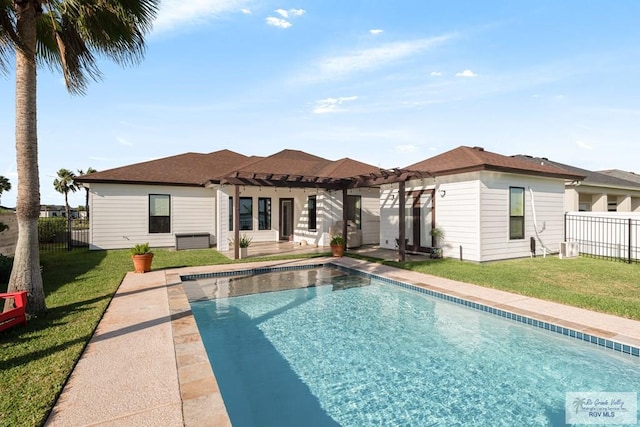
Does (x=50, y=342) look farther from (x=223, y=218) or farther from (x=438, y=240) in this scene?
(x=438, y=240)

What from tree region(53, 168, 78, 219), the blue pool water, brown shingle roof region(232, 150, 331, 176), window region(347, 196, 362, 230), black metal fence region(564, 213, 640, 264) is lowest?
the blue pool water

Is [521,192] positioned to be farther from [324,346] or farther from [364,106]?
[324,346]

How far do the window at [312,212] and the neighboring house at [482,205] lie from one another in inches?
202

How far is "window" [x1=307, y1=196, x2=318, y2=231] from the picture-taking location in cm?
1694

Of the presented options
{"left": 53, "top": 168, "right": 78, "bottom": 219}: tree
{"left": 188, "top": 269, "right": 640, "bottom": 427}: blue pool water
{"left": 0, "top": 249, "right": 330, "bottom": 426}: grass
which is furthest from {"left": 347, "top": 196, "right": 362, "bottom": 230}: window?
{"left": 53, "top": 168, "right": 78, "bottom": 219}: tree

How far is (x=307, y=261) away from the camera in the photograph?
39.9ft

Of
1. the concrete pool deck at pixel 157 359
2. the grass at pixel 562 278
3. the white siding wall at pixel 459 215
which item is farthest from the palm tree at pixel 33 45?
the white siding wall at pixel 459 215

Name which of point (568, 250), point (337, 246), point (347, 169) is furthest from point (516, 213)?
point (347, 169)

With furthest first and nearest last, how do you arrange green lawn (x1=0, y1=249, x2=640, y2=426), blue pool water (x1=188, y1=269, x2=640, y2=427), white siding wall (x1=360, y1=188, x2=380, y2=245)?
white siding wall (x1=360, y1=188, x2=380, y2=245)
blue pool water (x1=188, y1=269, x2=640, y2=427)
green lawn (x1=0, y1=249, x2=640, y2=426)

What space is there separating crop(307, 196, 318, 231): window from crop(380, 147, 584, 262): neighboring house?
202 inches

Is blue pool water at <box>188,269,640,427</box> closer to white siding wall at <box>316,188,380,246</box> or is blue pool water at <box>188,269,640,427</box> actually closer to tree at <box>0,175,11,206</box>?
white siding wall at <box>316,188,380,246</box>

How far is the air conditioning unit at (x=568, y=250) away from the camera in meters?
12.3

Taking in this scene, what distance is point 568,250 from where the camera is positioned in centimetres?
1249

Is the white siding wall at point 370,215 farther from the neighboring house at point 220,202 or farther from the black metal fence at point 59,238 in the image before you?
the black metal fence at point 59,238
